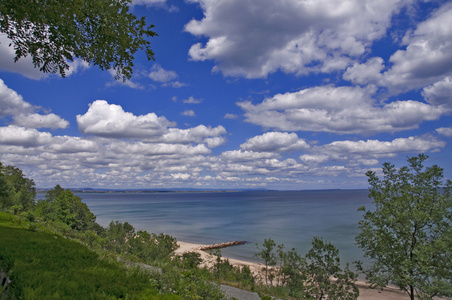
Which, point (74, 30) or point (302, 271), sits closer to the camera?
point (74, 30)

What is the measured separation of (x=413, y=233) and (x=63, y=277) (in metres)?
13.1

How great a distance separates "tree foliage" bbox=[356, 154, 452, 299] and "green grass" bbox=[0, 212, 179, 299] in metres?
10.9

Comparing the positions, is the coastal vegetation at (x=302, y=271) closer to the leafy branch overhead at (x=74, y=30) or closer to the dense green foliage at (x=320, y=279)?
the dense green foliage at (x=320, y=279)

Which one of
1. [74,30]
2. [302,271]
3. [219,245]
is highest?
[74,30]

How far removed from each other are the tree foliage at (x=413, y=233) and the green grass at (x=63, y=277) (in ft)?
35.7

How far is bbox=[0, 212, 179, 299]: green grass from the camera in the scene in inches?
168

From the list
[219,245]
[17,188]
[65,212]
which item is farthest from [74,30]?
[17,188]

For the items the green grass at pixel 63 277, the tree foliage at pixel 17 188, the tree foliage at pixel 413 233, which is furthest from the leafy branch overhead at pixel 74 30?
the tree foliage at pixel 17 188

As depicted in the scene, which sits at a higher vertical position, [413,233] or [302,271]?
[413,233]

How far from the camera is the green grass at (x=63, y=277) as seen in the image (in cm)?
426

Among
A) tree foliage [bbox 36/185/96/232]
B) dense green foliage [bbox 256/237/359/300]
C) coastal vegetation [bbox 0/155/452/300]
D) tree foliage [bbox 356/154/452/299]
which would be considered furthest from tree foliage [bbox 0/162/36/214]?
tree foliage [bbox 356/154/452/299]

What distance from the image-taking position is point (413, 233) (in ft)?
37.7

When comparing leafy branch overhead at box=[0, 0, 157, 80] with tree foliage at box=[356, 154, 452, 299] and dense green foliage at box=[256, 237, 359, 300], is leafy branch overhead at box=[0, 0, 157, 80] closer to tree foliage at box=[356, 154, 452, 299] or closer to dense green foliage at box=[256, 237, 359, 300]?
tree foliage at box=[356, 154, 452, 299]

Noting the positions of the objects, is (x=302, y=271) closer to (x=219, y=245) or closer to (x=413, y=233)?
(x=413, y=233)
